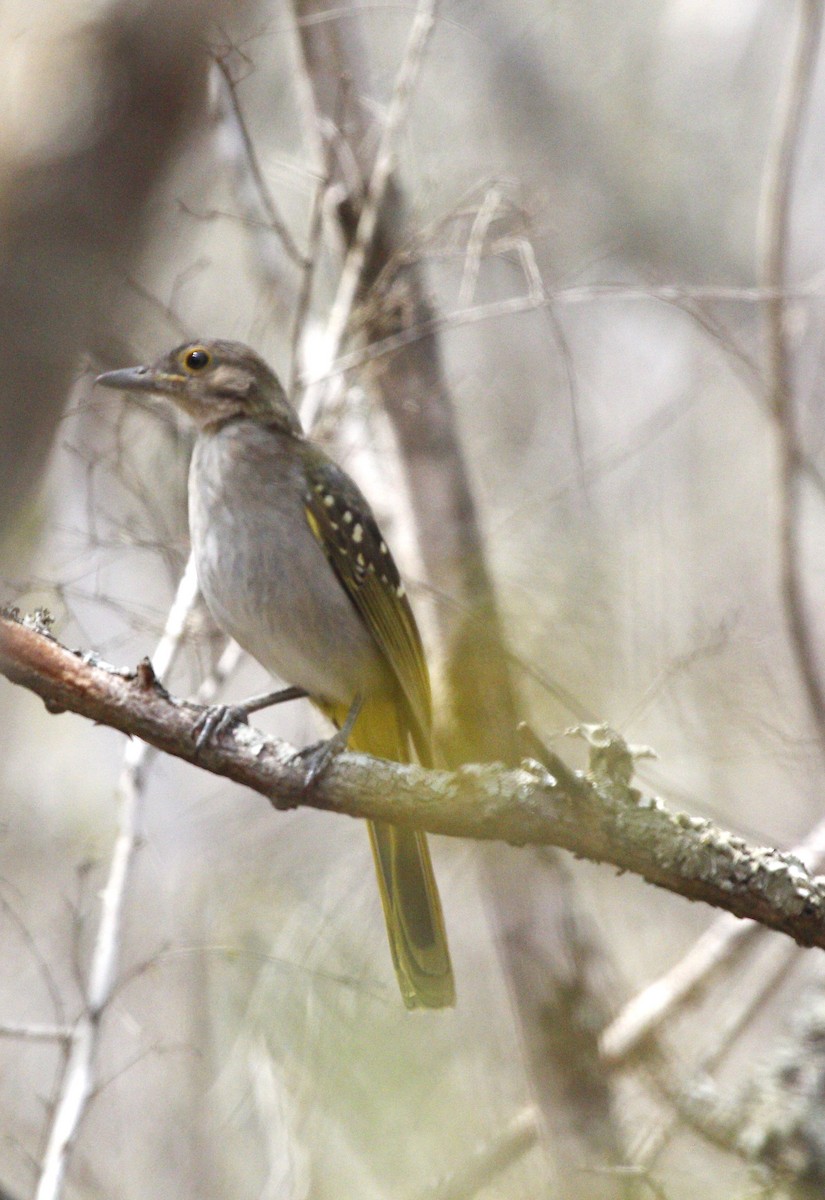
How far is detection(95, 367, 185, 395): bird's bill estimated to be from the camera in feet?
14.4

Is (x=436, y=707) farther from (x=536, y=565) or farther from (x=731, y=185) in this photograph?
(x=731, y=185)

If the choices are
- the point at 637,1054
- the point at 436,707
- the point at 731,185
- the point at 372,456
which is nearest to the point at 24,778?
the point at 372,456

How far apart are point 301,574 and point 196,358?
0.90m

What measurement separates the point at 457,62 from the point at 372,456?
8.86 ft

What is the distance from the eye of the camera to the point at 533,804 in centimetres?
296

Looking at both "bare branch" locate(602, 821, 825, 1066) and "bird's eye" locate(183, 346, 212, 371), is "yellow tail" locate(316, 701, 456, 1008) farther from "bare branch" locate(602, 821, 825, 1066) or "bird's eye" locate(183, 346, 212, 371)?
"bird's eye" locate(183, 346, 212, 371)

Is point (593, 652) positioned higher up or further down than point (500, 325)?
further down

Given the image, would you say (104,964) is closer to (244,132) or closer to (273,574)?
Answer: (273,574)

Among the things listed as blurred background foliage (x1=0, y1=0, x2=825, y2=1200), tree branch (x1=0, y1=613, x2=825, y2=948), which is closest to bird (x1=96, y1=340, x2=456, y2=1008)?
blurred background foliage (x1=0, y1=0, x2=825, y2=1200)

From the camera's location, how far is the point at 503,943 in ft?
16.9

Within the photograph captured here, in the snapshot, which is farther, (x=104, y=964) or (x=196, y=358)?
(x=196, y=358)

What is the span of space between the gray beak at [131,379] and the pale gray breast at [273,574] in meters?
0.31

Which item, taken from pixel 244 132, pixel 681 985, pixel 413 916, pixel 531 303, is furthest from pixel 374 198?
pixel 681 985

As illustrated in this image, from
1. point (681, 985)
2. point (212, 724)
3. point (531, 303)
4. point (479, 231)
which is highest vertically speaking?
point (479, 231)
